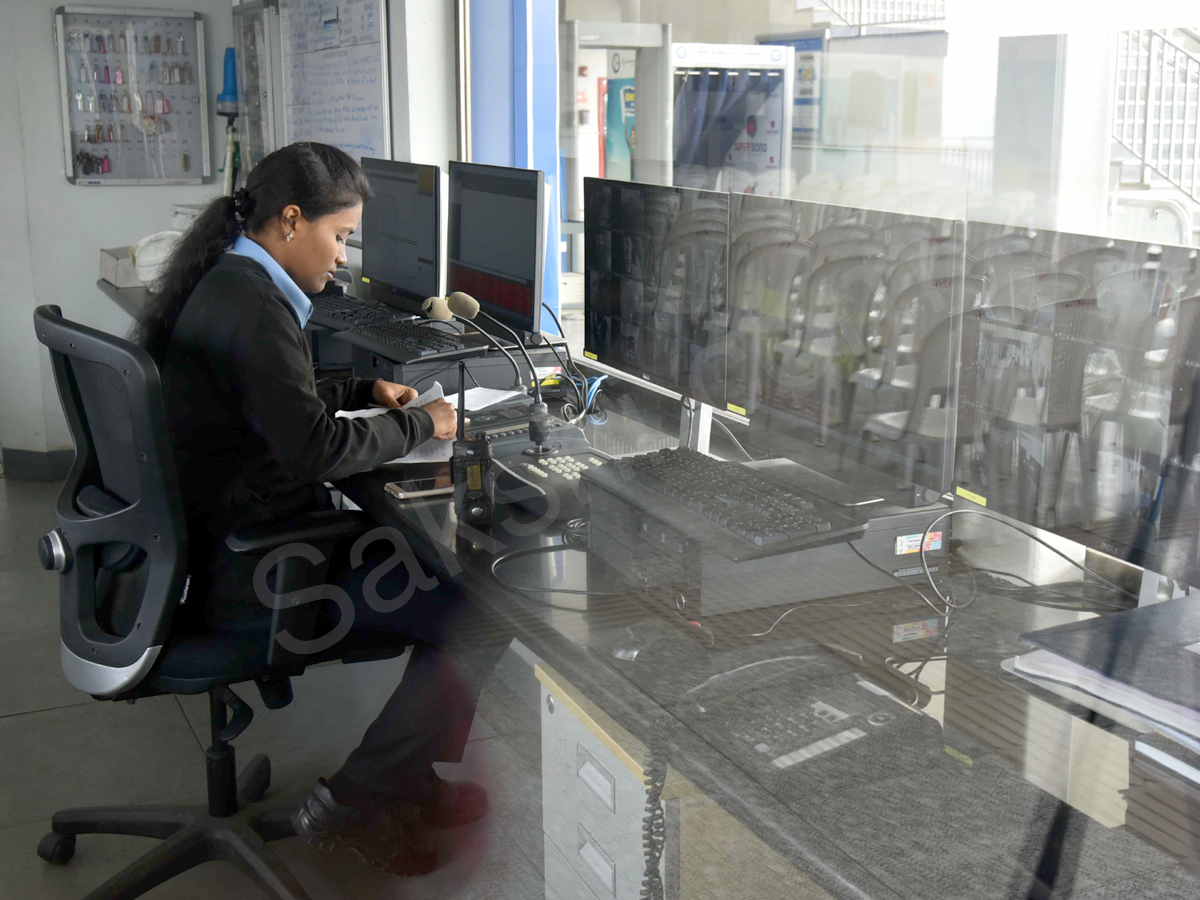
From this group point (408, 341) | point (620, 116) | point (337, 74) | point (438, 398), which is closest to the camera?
point (438, 398)

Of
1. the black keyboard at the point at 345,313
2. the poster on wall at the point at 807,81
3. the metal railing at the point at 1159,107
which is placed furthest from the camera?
the black keyboard at the point at 345,313

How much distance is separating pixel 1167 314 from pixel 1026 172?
733 millimetres

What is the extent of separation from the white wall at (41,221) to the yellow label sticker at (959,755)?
399 centimetres

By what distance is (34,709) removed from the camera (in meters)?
2.62

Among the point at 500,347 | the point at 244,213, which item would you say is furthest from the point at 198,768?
the point at 244,213

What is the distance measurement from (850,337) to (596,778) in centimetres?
63

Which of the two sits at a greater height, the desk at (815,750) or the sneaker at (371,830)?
the desk at (815,750)

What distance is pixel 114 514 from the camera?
5.42 feet

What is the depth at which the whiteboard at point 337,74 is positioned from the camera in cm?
325

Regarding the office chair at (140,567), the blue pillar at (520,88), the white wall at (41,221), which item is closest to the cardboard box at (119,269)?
the white wall at (41,221)

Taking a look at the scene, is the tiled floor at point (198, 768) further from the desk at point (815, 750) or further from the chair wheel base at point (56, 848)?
the desk at point (815, 750)

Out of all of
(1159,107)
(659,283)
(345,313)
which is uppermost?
(1159,107)

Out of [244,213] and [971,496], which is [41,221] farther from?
[971,496]

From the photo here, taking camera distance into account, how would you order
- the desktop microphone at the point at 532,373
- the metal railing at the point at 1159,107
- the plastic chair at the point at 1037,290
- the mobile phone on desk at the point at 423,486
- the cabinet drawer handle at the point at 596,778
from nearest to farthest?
the plastic chair at the point at 1037,290 < the cabinet drawer handle at the point at 596,778 < the metal railing at the point at 1159,107 < the mobile phone on desk at the point at 423,486 < the desktop microphone at the point at 532,373
